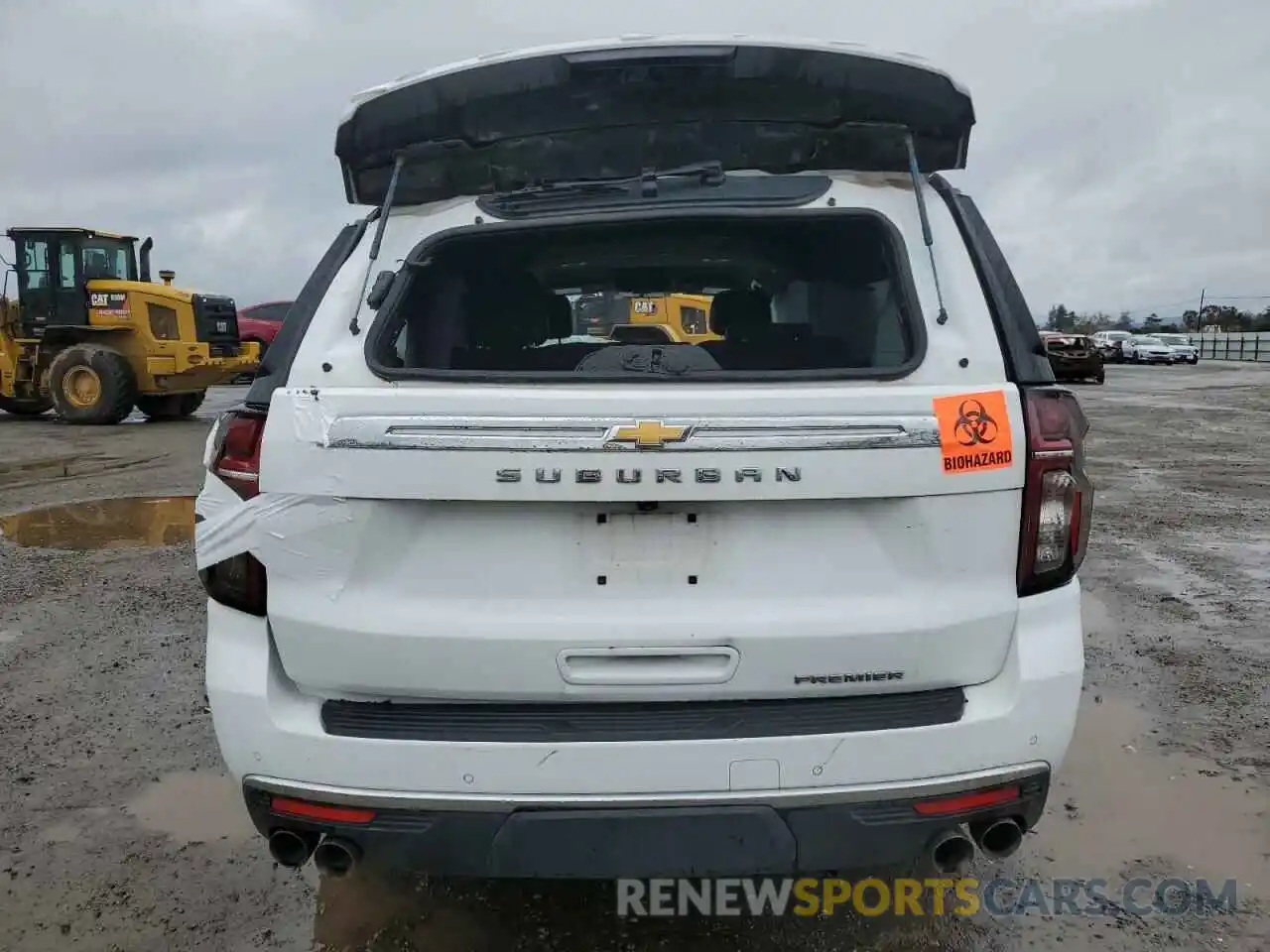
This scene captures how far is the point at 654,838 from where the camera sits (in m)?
2.01

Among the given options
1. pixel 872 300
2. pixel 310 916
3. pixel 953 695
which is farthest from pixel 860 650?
pixel 310 916

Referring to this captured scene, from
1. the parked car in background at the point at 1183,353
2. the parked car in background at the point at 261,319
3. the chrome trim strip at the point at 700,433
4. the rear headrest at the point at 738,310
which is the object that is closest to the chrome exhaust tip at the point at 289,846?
the chrome trim strip at the point at 700,433

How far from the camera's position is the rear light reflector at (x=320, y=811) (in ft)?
6.77

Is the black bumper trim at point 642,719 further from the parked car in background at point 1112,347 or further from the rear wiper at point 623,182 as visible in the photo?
the parked car in background at point 1112,347

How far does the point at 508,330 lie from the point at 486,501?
1.23 m

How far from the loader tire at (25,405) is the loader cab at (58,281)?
165cm

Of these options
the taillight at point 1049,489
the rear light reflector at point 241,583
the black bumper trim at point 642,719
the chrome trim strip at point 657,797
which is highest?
the taillight at point 1049,489

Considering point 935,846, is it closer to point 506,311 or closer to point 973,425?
point 973,425

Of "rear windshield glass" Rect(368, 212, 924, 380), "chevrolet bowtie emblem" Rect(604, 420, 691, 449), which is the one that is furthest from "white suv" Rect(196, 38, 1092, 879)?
"rear windshield glass" Rect(368, 212, 924, 380)

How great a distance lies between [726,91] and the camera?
2404 mm

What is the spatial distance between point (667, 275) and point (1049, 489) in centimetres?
184

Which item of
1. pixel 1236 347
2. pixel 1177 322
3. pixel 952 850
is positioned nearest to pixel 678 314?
pixel 952 850

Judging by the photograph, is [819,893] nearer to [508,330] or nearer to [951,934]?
[951,934]

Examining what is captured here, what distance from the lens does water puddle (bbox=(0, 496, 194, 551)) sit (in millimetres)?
7102
